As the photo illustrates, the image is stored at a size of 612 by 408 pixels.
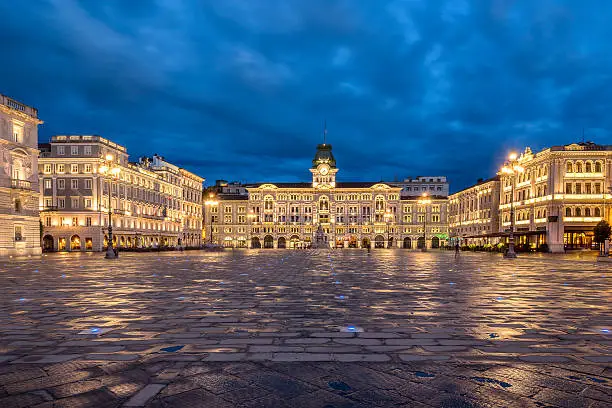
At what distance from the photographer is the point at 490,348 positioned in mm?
6219

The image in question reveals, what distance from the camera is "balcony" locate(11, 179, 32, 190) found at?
44.0 meters

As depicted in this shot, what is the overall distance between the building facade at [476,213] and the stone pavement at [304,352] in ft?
230

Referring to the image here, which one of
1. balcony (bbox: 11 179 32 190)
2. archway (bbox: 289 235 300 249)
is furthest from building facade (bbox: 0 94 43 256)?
archway (bbox: 289 235 300 249)

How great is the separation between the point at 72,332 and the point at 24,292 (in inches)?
270

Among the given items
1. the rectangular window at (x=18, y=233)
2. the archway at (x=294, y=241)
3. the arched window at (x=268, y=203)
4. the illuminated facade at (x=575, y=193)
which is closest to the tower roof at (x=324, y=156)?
the arched window at (x=268, y=203)

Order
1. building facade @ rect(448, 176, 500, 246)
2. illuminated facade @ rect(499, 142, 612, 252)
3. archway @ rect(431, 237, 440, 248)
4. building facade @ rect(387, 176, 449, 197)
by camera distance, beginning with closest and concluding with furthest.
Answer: illuminated facade @ rect(499, 142, 612, 252) < building facade @ rect(448, 176, 500, 246) < archway @ rect(431, 237, 440, 248) < building facade @ rect(387, 176, 449, 197)

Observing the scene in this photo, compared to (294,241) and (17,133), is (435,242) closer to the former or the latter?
(294,241)

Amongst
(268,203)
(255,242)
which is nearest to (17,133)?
(268,203)

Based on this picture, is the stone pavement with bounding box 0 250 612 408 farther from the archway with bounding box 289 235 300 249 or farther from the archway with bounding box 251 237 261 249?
the archway with bounding box 251 237 261 249

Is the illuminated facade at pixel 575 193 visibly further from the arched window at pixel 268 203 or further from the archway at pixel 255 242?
the archway at pixel 255 242

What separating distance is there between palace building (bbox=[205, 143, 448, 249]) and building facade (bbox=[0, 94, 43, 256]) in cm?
7996

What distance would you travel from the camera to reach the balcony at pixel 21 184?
44000mm

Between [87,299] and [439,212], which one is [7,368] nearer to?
[87,299]

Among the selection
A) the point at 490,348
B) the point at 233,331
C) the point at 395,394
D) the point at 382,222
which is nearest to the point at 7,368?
the point at 233,331
